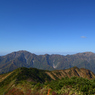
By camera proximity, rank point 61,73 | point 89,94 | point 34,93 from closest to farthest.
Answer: point 89,94 → point 34,93 → point 61,73

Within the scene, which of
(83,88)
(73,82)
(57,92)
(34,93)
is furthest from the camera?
(34,93)

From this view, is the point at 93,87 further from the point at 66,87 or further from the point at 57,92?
the point at 57,92

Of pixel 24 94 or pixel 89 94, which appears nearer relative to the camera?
pixel 89 94

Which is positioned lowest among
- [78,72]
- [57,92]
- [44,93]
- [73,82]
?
[78,72]

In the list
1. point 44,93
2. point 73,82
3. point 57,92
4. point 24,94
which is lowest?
point 24,94

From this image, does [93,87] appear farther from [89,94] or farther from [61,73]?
[61,73]

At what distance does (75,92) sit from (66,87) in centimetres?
282

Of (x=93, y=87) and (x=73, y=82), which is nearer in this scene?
(x=93, y=87)

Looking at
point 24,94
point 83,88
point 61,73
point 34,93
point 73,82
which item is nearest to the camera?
point 83,88

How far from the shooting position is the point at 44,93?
2228 centimetres

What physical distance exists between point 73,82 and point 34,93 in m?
11.6

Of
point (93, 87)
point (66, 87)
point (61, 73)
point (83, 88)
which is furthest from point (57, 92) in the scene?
point (61, 73)

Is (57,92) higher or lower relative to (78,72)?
higher

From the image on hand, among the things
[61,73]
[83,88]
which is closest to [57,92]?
[83,88]
